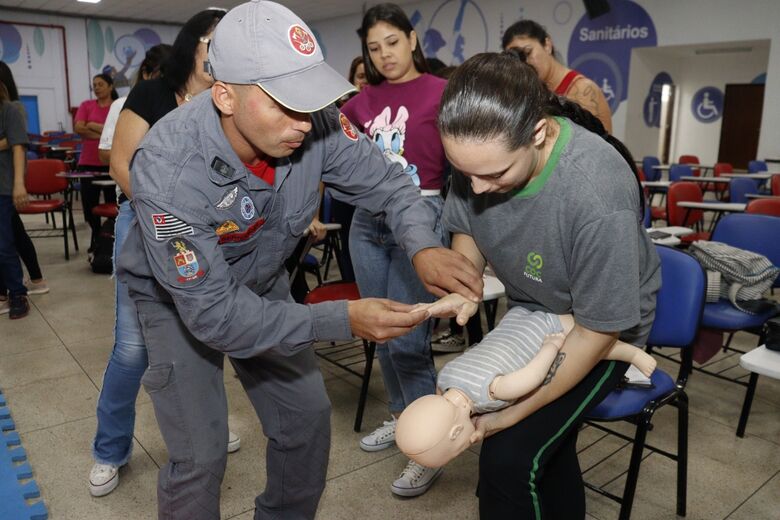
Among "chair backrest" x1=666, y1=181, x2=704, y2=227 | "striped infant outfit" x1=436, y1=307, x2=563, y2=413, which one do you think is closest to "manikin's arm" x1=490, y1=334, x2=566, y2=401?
"striped infant outfit" x1=436, y1=307, x2=563, y2=413

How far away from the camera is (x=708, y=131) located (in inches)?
564

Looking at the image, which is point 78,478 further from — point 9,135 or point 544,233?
point 9,135

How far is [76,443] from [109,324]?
5.71ft

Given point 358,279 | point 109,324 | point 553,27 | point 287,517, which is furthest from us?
point 553,27

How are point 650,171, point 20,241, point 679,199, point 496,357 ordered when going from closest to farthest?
point 496,357, point 20,241, point 679,199, point 650,171

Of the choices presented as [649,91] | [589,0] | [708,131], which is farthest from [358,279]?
[708,131]

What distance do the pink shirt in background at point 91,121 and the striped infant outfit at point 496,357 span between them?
16.6ft

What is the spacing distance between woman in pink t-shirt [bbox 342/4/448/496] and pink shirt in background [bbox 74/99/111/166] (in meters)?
3.87

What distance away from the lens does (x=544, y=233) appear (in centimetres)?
141

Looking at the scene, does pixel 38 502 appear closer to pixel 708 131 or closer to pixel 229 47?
pixel 229 47

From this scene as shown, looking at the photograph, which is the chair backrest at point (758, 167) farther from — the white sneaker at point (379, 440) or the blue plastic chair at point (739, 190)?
the white sneaker at point (379, 440)

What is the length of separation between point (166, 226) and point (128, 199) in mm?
981

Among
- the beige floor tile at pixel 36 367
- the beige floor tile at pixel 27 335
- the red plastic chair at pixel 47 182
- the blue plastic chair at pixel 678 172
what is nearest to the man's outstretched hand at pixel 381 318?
the beige floor tile at pixel 36 367

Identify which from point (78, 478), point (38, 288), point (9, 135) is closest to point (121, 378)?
point (78, 478)
